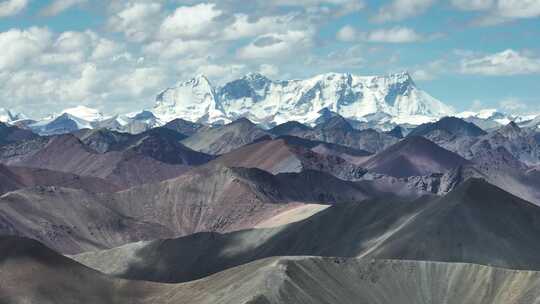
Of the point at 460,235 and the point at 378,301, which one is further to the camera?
the point at 460,235

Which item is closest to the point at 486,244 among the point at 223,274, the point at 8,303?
the point at 223,274

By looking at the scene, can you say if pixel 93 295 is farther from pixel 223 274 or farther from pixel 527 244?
pixel 527 244

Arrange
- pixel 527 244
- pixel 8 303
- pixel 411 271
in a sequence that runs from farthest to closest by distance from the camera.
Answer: pixel 527 244 < pixel 411 271 < pixel 8 303

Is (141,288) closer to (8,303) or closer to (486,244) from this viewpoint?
(8,303)

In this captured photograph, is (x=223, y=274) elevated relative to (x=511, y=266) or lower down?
elevated

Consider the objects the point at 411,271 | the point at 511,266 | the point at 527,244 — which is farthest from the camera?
the point at 527,244

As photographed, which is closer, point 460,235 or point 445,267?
point 445,267

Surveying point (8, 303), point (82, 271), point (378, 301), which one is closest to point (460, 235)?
point (378, 301)

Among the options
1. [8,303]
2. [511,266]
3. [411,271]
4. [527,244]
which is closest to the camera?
[8,303]

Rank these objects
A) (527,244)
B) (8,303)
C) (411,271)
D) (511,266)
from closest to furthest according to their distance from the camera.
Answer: (8,303)
(411,271)
(511,266)
(527,244)
